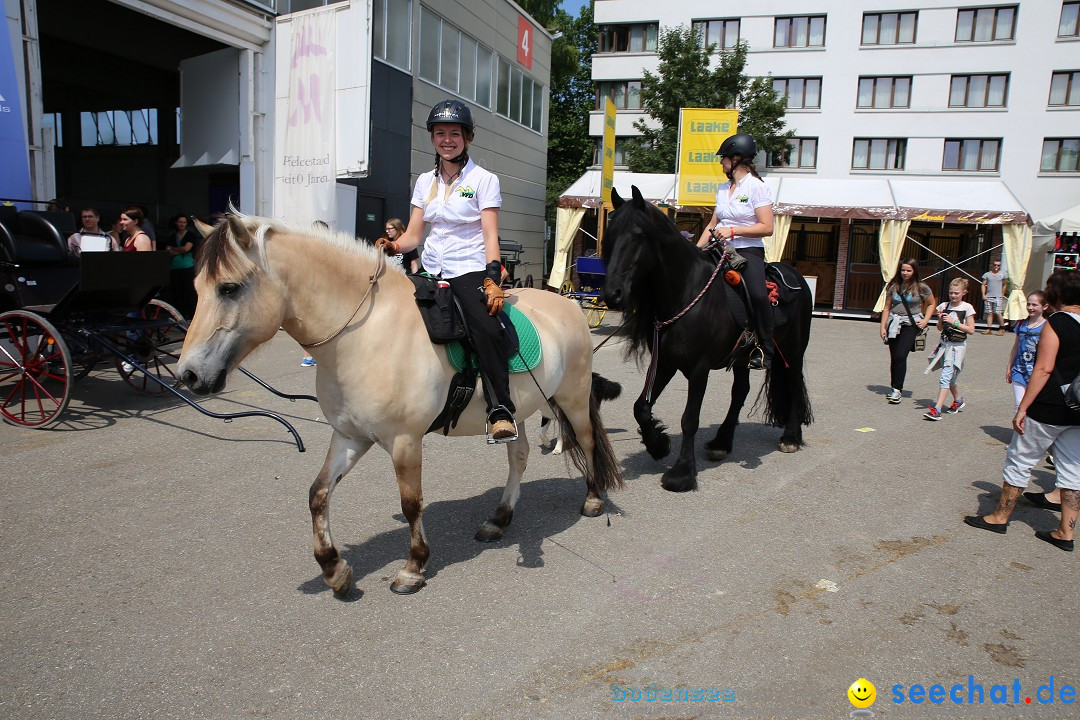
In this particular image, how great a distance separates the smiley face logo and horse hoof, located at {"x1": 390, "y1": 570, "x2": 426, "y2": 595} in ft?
6.79

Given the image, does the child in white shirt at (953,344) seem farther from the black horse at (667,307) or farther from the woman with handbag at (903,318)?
the black horse at (667,307)

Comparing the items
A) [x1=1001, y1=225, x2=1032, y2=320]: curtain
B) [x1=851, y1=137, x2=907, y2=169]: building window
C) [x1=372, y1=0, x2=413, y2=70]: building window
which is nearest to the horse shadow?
[x1=372, y1=0, x2=413, y2=70]: building window

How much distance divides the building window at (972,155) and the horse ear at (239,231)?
3733cm

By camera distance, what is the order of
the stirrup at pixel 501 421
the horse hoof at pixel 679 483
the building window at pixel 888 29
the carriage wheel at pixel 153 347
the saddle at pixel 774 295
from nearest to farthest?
the stirrup at pixel 501 421, the horse hoof at pixel 679 483, the saddle at pixel 774 295, the carriage wheel at pixel 153 347, the building window at pixel 888 29

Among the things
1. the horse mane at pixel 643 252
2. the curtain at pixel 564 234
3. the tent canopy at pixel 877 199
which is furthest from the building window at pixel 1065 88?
the horse mane at pixel 643 252

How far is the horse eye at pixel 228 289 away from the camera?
287 cm

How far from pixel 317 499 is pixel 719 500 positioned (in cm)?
301

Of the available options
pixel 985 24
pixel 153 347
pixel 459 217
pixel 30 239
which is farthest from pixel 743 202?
pixel 985 24

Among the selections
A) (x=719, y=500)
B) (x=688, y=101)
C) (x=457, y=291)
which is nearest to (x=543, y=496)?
(x=719, y=500)

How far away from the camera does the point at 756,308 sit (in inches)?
224

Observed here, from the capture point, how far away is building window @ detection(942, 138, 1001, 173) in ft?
105

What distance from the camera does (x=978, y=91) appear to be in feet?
106

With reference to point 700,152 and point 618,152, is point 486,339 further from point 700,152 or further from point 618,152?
point 618,152

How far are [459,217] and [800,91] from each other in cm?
3652
